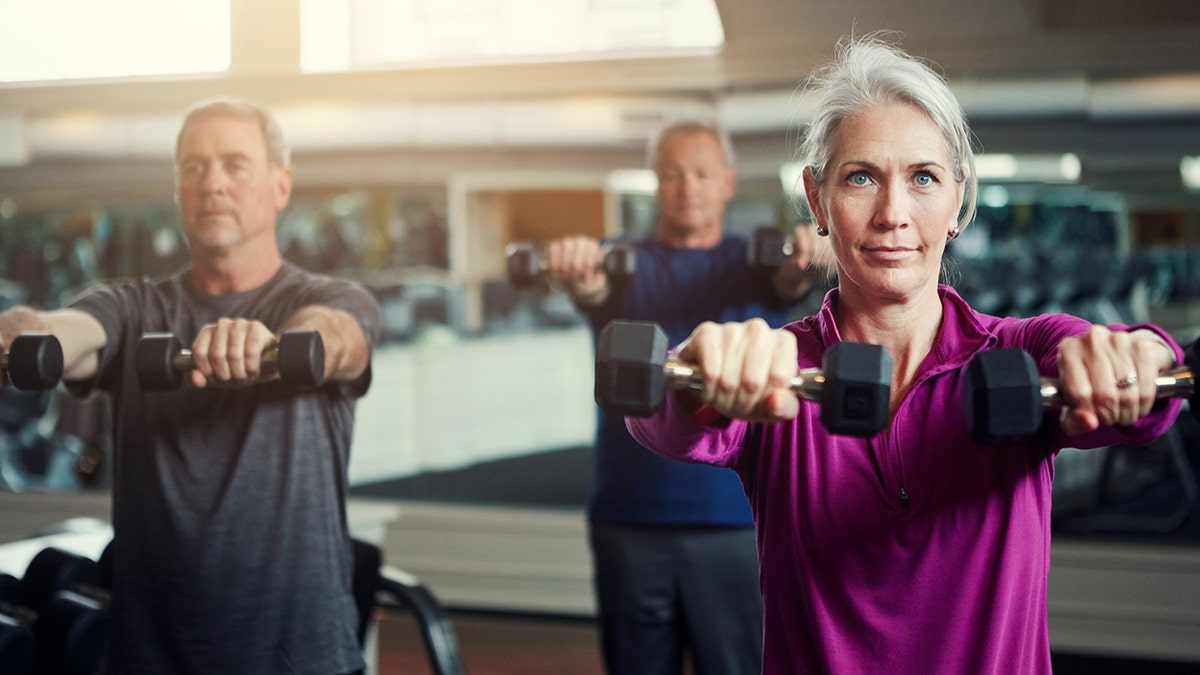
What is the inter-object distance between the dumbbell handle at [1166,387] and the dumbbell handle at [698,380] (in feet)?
0.69

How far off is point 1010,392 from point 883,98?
364 mm

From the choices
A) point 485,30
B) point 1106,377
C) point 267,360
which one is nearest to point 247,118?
point 267,360

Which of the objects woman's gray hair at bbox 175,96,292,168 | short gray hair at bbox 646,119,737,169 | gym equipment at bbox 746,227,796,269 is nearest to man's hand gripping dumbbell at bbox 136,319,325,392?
woman's gray hair at bbox 175,96,292,168

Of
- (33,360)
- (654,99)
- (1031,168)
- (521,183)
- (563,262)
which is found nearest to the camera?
(33,360)

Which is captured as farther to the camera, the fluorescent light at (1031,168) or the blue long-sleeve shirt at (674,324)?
the fluorescent light at (1031,168)

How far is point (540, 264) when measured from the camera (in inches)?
106

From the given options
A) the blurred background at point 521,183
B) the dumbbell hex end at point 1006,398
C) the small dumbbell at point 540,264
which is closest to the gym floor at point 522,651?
the blurred background at point 521,183

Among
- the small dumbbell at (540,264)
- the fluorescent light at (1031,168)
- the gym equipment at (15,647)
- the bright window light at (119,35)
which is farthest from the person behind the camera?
the bright window light at (119,35)

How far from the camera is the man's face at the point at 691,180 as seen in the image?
8.77 feet

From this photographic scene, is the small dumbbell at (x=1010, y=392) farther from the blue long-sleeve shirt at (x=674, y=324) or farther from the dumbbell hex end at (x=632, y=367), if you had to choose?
the blue long-sleeve shirt at (x=674, y=324)

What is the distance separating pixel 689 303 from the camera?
2633 millimetres

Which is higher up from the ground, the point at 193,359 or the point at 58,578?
the point at 193,359

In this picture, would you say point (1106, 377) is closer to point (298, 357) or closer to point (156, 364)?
point (298, 357)

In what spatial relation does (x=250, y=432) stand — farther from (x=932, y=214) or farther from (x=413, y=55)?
(x=413, y=55)
